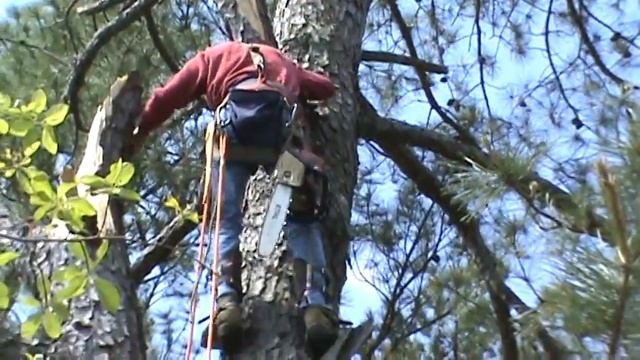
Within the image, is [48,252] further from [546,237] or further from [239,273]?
[546,237]

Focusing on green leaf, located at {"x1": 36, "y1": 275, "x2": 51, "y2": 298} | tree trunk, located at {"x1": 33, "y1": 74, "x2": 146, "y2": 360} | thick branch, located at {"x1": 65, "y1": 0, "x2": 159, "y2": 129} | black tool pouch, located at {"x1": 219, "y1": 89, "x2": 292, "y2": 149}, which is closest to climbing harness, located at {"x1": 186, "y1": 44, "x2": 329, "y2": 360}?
black tool pouch, located at {"x1": 219, "y1": 89, "x2": 292, "y2": 149}

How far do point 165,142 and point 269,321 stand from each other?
1.87 m

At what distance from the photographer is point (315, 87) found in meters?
2.79

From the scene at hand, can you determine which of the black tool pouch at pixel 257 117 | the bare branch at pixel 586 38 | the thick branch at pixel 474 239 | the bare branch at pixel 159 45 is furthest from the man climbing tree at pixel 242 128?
the bare branch at pixel 586 38

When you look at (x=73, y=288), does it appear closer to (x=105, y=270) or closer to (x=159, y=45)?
(x=105, y=270)

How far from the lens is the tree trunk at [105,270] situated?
2.13 meters

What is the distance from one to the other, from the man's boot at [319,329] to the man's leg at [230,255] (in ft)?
0.43

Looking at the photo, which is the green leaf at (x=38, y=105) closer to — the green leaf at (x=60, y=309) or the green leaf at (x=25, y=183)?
the green leaf at (x=25, y=183)

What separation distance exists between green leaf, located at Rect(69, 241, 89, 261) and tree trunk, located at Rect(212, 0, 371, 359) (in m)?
0.54

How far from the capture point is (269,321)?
8.30ft

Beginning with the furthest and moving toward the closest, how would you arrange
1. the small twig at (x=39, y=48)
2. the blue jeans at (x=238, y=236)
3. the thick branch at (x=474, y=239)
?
the small twig at (x=39, y=48) < the thick branch at (x=474, y=239) < the blue jeans at (x=238, y=236)

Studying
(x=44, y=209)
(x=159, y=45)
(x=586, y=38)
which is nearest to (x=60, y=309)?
(x=44, y=209)

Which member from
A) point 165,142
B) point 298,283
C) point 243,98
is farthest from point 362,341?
point 165,142

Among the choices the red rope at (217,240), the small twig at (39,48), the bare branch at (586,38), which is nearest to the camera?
the red rope at (217,240)
